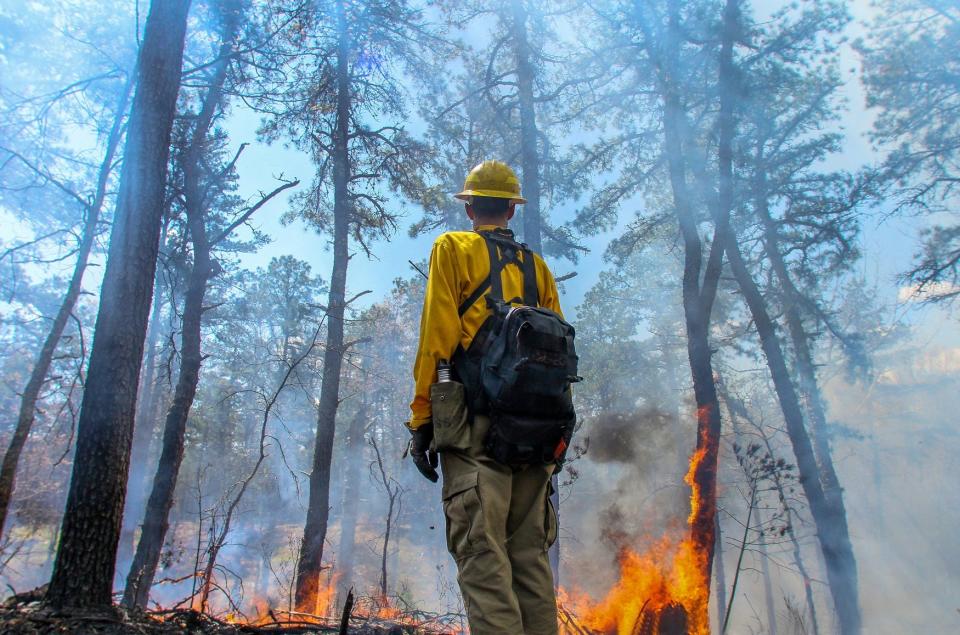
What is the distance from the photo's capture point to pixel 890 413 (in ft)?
119

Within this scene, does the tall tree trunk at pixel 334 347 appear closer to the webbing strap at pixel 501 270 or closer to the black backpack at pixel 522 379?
→ the webbing strap at pixel 501 270

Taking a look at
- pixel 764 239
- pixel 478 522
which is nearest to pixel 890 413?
pixel 764 239

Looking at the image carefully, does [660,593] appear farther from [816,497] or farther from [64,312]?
[64,312]

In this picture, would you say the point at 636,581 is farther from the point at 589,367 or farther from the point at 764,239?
the point at 589,367

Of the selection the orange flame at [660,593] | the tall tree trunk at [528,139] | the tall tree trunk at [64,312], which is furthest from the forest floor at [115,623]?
the tall tree trunk at [528,139]

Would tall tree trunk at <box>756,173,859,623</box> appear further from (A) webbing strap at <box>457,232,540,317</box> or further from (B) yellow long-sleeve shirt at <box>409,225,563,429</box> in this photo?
(B) yellow long-sleeve shirt at <box>409,225,563,429</box>

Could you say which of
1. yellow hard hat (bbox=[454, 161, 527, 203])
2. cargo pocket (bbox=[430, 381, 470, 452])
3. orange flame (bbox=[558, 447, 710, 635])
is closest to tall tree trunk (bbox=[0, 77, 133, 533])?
yellow hard hat (bbox=[454, 161, 527, 203])

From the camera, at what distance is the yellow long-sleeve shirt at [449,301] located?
2545 mm

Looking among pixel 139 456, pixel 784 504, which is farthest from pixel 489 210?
pixel 139 456

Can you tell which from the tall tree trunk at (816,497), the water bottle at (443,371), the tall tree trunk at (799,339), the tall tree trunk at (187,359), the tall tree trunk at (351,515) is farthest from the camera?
the tall tree trunk at (351,515)

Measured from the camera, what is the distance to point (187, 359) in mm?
8625

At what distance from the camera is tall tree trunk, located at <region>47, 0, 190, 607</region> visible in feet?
11.6

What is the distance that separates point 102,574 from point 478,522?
2973mm

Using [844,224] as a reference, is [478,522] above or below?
below
